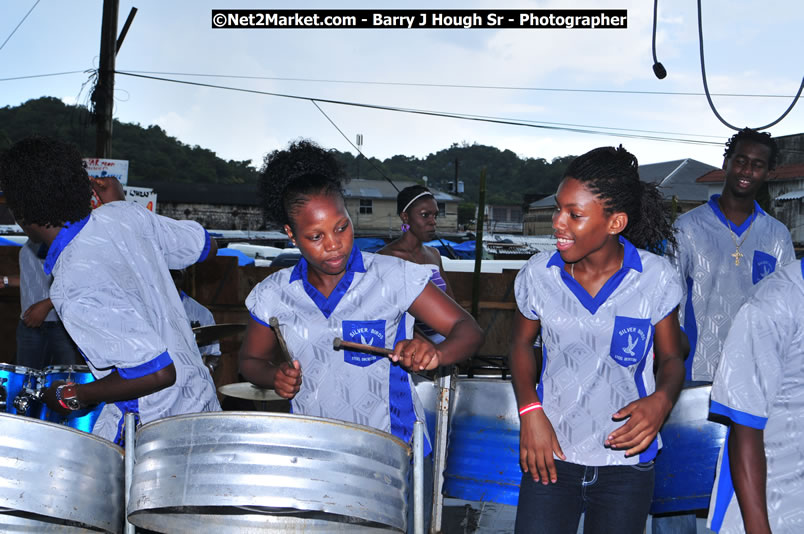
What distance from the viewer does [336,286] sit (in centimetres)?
172

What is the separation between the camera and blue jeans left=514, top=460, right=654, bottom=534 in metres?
1.58

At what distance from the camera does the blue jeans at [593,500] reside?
1.58m

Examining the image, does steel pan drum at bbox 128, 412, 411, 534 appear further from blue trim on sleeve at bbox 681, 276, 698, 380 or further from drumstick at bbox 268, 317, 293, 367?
blue trim on sleeve at bbox 681, 276, 698, 380

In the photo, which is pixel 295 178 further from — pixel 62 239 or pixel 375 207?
pixel 375 207

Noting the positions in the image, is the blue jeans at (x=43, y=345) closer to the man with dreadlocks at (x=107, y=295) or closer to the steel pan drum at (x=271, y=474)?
the man with dreadlocks at (x=107, y=295)

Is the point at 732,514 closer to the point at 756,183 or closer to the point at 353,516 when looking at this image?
the point at 353,516

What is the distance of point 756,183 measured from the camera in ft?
8.82

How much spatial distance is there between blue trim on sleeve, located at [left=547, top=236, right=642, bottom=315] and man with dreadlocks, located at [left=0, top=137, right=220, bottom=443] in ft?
2.89

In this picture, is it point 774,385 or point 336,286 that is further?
point 336,286

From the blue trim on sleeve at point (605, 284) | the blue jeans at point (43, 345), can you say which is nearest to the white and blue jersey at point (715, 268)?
the blue trim on sleeve at point (605, 284)

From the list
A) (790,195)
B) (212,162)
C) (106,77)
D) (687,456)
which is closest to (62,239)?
(687,456)

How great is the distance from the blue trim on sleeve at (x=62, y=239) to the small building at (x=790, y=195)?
A: 2300 cm

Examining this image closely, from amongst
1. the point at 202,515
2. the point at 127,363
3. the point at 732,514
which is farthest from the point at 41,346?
the point at 732,514

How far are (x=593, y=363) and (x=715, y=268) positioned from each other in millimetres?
1255
